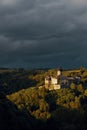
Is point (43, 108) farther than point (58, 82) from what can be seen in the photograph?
No

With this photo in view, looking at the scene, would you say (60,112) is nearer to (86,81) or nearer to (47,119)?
(47,119)

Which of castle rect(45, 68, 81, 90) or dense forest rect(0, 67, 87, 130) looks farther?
castle rect(45, 68, 81, 90)

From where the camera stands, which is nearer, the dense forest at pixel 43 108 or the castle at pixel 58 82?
the dense forest at pixel 43 108

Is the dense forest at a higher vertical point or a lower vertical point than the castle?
lower

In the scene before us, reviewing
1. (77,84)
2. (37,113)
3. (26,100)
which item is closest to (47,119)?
(37,113)

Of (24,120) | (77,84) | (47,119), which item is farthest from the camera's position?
(77,84)

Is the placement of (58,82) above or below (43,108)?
above

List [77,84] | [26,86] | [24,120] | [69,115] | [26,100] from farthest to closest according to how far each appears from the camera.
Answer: [26,86], [77,84], [26,100], [69,115], [24,120]

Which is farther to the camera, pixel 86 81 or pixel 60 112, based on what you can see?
pixel 86 81
